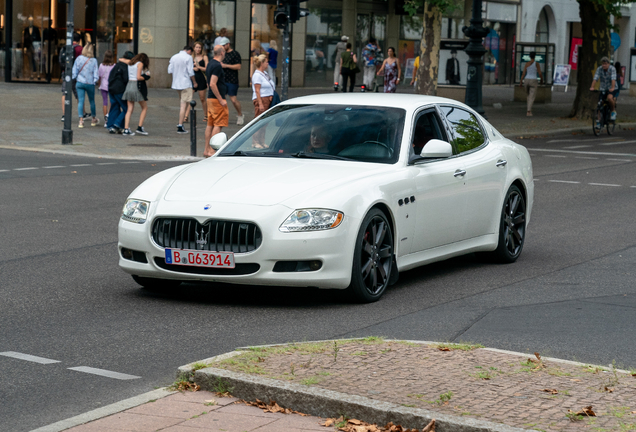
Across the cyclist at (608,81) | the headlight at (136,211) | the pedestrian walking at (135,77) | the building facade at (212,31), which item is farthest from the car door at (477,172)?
the cyclist at (608,81)

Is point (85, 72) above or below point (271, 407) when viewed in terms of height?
above

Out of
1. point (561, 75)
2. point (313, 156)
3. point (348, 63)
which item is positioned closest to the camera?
A: point (313, 156)

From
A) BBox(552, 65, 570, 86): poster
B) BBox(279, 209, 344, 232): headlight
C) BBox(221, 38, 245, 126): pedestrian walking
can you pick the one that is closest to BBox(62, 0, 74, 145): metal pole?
BBox(221, 38, 245, 126): pedestrian walking

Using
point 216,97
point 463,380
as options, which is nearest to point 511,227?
point 463,380

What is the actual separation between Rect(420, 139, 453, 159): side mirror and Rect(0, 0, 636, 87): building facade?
17872mm

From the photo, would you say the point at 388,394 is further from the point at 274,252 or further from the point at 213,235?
the point at 213,235

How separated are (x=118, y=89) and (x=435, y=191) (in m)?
15.3

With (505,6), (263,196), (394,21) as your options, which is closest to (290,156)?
(263,196)

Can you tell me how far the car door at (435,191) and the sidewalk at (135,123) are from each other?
0.72 metres

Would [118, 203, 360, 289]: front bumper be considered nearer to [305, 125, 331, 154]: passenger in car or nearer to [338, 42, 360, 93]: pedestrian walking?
[305, 125, 331, 154]: passenger in car

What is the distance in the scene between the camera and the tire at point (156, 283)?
7.70 meters

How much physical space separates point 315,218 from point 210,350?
1.45 meters

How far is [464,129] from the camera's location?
9125 millimetres

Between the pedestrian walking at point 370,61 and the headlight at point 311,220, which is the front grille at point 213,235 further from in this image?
the pedestrian walking at point 370,61
